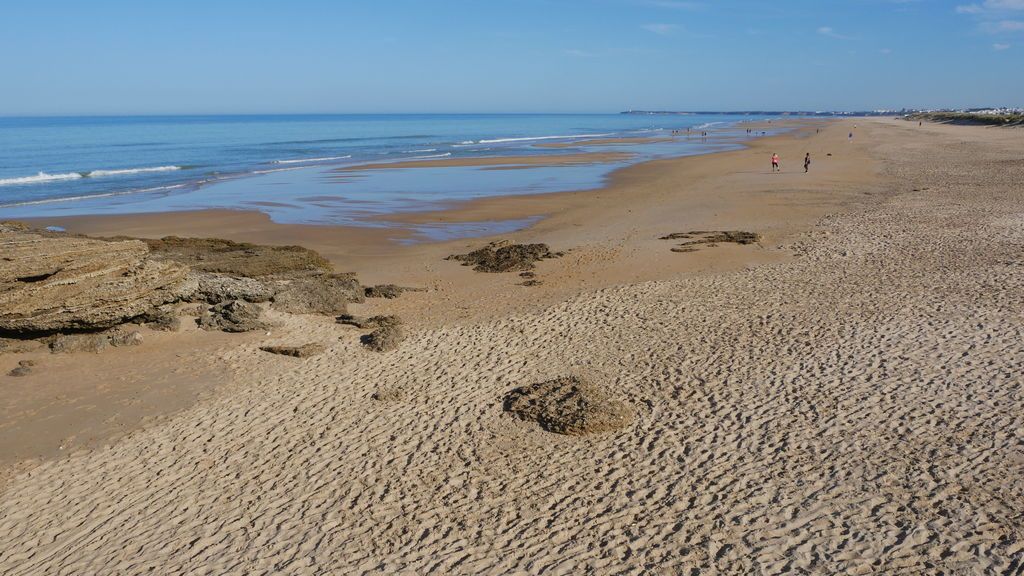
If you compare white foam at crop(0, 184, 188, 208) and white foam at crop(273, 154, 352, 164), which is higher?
white foam at crop(273, 154, 352, 164)

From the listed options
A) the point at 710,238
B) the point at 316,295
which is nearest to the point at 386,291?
the point at 316,295

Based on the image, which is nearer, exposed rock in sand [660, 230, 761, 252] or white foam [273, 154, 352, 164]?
exposed rock in sand [660, 230, 761, 252]

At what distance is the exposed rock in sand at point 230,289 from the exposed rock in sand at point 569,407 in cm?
662

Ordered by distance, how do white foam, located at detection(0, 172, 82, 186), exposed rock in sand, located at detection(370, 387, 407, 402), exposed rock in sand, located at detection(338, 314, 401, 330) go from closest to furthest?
exposed rock in sand, located at detection(370, 387, 407, 402) → exposed rock in sand, located at detection(338, 314, 401, 330) → white foam, located at detection(0, 172, 82, 186)

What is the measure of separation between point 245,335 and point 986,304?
13626 mm

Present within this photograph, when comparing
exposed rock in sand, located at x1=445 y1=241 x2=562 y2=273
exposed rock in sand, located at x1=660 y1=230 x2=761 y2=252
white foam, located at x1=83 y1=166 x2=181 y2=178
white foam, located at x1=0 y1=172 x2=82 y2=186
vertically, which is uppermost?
white foam, located at x1=83 y1=166 x2=181 y2=178

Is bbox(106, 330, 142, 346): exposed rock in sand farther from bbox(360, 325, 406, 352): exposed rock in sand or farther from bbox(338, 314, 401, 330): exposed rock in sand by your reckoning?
bbox(360, 325, 406, 352): exposed rock in sand

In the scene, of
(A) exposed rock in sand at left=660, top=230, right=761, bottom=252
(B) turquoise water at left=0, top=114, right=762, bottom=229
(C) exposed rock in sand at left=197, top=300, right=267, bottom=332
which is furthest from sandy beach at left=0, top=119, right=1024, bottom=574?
(B) turquoise water at left=0, top=114, right=762, bottom=229

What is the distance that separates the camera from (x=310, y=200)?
29.1m

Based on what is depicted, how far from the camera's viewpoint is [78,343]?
11.3 m

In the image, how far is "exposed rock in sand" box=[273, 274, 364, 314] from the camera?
13.2 metres

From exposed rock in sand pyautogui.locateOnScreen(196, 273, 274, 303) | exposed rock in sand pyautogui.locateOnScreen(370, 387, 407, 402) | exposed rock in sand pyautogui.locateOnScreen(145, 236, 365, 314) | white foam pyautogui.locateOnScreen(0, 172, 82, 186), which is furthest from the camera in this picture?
white foam pyautogui.locateOnScreen(0, 172, 82, 186)

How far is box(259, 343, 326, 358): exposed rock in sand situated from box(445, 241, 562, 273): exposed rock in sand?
19.6 ft

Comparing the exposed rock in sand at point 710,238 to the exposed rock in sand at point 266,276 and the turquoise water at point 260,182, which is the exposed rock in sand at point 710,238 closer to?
the exposed rock in sand at point 266,276
